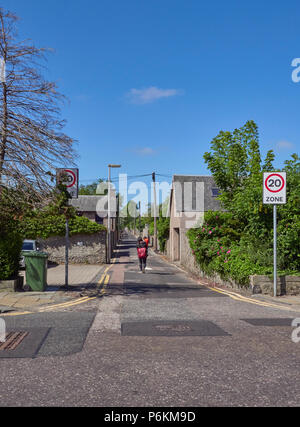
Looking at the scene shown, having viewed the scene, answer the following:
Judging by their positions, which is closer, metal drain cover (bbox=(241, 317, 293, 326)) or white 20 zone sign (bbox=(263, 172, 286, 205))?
metal drain cover (bbox=(241, 317, 293, 326))

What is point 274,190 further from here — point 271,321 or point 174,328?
point 174,328

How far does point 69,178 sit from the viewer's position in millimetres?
12078

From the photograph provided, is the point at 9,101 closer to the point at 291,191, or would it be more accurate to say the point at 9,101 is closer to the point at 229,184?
the point at 291,191

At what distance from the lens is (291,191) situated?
1258 centimetres

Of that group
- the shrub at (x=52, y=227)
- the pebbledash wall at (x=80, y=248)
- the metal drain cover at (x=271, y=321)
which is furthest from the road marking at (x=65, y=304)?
the pebbledash wall at (x=80, y=248)

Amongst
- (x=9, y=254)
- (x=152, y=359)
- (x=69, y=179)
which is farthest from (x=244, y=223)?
(x=152, y=359)

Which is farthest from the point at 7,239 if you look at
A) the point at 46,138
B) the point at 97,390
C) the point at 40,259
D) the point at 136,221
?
the point at 136,221

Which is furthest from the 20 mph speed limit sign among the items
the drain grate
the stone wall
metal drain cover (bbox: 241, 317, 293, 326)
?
metal drain cover (bbox: 241, 317, 293, 326)

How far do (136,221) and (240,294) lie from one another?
431 feet

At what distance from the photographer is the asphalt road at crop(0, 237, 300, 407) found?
4.01m

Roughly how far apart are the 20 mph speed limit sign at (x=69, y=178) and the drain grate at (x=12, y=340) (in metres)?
5.71

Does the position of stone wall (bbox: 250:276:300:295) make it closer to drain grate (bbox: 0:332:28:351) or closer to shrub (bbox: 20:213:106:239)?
drain grate (bbox: 0:332:28:351)

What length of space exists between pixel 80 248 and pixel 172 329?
785 inches

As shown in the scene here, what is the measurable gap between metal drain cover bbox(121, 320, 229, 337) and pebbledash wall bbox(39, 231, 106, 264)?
19.1m
